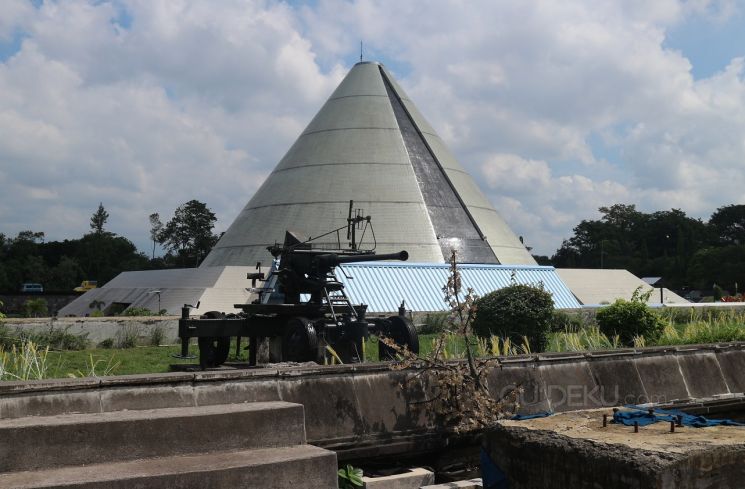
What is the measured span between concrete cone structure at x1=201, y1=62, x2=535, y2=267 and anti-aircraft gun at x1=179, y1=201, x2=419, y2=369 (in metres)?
19.9

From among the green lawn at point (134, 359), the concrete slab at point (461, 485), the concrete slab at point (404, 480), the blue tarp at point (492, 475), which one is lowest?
the concrete slab at point (461, 485)

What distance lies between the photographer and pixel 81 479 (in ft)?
14.1

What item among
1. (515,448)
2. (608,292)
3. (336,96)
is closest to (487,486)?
(515,448)

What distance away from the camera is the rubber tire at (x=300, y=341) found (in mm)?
8984

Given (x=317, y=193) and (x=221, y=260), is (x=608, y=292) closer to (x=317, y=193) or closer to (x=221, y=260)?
(x=317, y=193)

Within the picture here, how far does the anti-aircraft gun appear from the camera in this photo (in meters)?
9.24

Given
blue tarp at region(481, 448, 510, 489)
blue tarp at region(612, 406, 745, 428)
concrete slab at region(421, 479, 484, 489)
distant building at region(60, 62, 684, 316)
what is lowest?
concrete slab at region(421, 479, 484, 489)

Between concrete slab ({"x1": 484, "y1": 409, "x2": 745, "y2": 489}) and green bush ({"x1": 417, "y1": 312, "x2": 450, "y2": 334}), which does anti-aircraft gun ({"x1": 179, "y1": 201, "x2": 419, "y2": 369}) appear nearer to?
concrete slab ({"x1": 484, "y1": 409, "x2": 745, "y2": 489})

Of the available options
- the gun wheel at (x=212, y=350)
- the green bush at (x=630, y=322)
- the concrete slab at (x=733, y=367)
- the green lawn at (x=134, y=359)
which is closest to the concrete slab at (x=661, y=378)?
the concrete slab at (x=733, y=367)

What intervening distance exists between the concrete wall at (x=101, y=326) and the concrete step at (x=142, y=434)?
36.8 ft

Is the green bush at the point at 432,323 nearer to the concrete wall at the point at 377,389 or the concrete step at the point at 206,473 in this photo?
the concrete wall at the point at 377,389

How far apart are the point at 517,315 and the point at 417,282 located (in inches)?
429

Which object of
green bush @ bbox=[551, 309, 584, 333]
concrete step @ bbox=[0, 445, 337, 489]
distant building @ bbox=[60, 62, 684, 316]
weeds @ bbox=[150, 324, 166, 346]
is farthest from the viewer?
distant building @ bbox=[60, 62, 684, 316]

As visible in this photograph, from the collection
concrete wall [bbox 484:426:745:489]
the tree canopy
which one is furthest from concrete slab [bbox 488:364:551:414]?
the tree canopy
